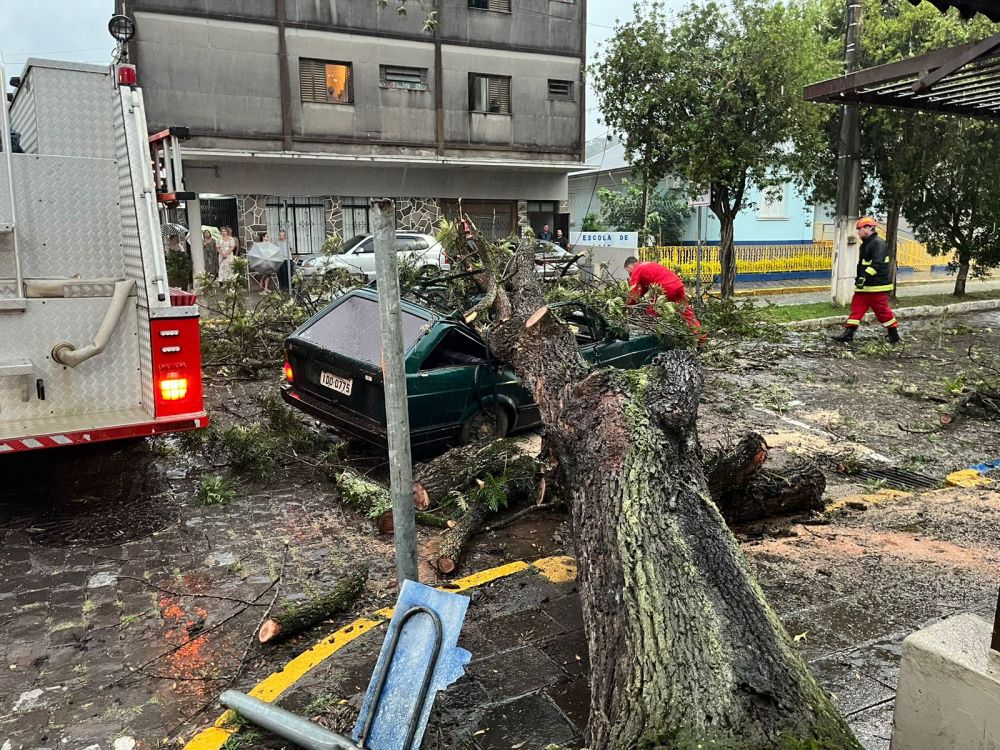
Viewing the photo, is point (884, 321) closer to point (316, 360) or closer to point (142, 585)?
point (316, 360)

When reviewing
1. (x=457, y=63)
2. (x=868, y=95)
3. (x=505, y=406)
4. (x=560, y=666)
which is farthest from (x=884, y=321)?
(x=457, y=63)

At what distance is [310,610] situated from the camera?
3.94 meters

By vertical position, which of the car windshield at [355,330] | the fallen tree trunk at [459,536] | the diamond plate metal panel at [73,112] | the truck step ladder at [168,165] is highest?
the diamond plate metal panel at [73,112]

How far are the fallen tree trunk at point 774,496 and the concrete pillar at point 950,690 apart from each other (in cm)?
252

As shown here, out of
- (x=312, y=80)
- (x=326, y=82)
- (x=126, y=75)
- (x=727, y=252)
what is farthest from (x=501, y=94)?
(x=126, y=75)

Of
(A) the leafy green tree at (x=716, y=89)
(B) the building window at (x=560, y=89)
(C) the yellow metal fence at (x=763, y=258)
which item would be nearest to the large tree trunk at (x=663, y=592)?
(A) the leafy green tree at (x=716, y=89)

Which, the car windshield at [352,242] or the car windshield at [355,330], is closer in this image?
the car windshield at [355,330]

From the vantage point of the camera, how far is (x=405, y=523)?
331 cm

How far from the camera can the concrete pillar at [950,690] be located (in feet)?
8.07

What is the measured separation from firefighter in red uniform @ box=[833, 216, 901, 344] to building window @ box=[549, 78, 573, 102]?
13.3 meters

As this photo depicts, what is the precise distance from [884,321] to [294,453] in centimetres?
949

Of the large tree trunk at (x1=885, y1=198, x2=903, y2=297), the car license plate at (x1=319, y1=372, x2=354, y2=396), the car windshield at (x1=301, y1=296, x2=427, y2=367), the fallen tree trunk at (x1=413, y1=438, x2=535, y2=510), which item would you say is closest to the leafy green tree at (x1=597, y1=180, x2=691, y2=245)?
the large tree trunk at (x1=885, y1=198, x2=903, y2=297)

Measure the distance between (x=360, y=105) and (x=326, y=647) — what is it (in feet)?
64.2

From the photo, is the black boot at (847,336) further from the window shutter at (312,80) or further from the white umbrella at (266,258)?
the window shutter at (312,80)
